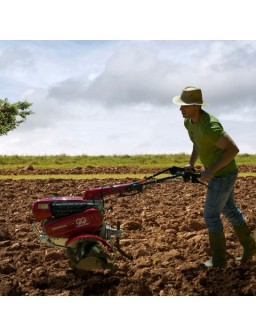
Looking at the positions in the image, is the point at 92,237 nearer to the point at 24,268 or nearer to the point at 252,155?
the point at 24,268

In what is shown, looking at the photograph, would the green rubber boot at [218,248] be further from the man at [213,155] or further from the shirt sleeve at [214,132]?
the shirt sleeve at [214,132]

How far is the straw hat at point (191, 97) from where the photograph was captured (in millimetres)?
5930

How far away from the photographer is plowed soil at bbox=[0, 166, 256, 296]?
5832 mm

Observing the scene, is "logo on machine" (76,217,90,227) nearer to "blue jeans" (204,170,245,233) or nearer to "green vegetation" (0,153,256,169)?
"blue jeans" (204,170,245,233)

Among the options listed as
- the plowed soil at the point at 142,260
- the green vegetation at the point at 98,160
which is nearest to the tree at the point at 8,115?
the green vegetation at the point at 98,160

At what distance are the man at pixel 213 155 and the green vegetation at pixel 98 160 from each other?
1509 centimetres

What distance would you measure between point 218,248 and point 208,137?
126cm

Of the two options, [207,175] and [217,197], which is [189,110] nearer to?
[207,175]

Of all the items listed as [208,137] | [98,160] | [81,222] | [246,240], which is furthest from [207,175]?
[98,160]

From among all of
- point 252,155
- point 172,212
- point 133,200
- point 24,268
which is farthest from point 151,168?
point 24,268

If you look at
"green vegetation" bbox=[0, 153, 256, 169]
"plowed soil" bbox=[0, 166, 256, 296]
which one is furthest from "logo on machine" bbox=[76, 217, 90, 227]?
"green vegetation" bbox=[0, 153, 256, 169]

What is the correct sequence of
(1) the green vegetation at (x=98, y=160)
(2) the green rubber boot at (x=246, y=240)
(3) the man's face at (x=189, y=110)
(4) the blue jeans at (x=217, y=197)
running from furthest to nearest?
(1) the green vegetation at (x=98, y=160), (2) the green rubber boot at (x=246, y=240), (4) the blue jeans at (x=217, y=197), (3) the man's face at (x=189, y=110)

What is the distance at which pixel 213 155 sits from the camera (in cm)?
Result: 598

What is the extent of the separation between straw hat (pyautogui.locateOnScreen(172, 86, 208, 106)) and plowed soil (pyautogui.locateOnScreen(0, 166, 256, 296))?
4.87 ft
